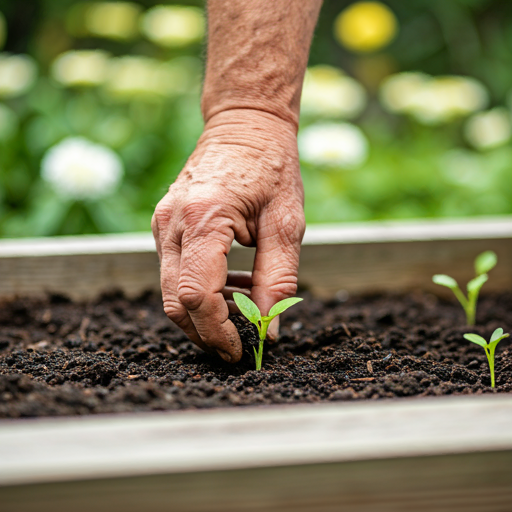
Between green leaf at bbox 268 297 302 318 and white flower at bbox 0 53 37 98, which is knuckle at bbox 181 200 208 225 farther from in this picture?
white flower at bbox 0 53 37 98

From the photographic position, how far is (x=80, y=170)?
247 centimetres

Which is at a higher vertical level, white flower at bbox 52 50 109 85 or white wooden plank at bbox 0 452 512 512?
white flower at bbox 52 50 109 85

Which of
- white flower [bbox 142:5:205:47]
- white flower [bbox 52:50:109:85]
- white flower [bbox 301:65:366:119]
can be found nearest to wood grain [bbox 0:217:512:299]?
white flower [bbox 301:65:366:119]

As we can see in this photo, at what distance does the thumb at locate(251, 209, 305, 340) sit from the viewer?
1.05 meters

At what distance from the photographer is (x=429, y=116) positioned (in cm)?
319

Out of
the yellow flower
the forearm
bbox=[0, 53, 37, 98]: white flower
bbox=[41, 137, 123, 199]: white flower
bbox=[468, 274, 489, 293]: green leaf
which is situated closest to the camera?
the forearm

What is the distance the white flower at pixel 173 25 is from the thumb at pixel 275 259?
2.47m

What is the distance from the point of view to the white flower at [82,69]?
304 cm

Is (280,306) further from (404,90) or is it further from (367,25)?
(367,25)

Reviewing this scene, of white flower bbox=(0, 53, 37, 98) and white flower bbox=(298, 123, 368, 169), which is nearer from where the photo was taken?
white flower bbox=(298, 123, 368, 169)

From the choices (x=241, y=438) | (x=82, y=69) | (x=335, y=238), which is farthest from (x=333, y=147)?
(x=241, y=438)

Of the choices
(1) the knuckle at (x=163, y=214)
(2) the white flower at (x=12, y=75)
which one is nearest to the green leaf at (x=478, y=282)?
(1) the knuckle at (x=163, y=214)

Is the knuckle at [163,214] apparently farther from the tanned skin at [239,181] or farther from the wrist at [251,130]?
the wrist at [251,130]

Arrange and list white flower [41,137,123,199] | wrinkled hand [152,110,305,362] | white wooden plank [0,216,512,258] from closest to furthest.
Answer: wrinkled hand [152,110,305,362]
white wooden plank [0,216,512,258]
white flower [41,137,123,199]
